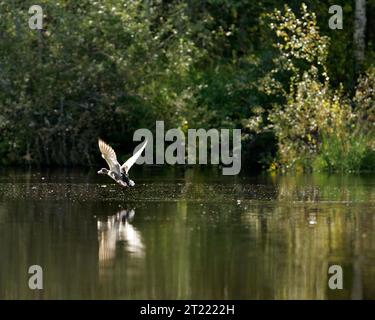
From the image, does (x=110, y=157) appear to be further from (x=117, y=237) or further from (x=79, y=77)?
(x=79, y=77)

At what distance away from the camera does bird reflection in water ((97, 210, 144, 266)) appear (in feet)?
46.0

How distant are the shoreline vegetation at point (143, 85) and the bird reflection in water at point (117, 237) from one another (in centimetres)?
1100

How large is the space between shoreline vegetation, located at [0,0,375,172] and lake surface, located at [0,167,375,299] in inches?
185

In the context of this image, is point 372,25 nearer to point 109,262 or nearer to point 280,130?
point 280,130

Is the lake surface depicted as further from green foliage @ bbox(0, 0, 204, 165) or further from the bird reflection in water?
green foliage @ bbox(0, 0, 204, 165)

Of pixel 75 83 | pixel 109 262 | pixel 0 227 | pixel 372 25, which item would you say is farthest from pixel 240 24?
pixel 109 262

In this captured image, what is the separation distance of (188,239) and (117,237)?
963 mm

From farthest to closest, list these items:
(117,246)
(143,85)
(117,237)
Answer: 1. (143,85)
2. (117,237)
3. (117,246)

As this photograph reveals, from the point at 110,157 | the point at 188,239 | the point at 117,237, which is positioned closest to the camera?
the point at 188,239

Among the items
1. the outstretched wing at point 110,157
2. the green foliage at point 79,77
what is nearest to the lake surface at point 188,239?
the outstretched wing at point 110,157

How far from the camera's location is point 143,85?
30.1 metres

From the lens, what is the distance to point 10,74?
96.6 ft

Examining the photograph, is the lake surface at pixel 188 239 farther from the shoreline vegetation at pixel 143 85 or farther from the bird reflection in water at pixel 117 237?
the shoreline vegetation at pixel 143 85

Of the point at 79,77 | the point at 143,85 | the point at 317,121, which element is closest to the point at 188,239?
the point at 317,121
